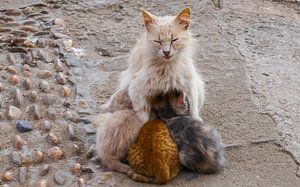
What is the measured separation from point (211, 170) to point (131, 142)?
2.24 feet

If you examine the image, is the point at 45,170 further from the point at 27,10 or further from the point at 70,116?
the point at 27,10

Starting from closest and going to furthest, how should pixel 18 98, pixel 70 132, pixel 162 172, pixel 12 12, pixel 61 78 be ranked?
pixel 162 172, pixel 70 132, pixel 18 98, pixel 61 78, pixel 12 12

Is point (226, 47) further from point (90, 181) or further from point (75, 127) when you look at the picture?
point (90, 181)

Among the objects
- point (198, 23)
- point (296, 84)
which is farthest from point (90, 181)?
point (198, 23)

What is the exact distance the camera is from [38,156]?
516 cm

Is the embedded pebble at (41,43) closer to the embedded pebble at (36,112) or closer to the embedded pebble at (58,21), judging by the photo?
the embedded pebble at (58,21)

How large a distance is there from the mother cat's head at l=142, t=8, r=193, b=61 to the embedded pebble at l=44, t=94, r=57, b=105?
128 cm

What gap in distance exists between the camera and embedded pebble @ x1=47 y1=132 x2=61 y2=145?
5344mm

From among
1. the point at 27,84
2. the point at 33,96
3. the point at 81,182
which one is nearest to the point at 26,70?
the point at 27,84

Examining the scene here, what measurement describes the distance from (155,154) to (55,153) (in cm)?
94

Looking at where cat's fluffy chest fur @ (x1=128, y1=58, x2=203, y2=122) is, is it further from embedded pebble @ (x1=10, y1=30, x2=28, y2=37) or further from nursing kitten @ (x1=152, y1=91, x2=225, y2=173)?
embedded pebble @ (x1=10, y1=30, x2=28, y2=37)

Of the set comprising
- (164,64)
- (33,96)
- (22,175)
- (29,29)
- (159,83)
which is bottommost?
(22,175)

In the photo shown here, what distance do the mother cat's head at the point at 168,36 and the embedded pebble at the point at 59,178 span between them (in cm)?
→ 124

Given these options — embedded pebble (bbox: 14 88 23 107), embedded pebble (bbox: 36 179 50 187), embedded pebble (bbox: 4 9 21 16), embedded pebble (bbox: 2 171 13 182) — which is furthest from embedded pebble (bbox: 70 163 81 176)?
embedded pebble (bbox: 4 9 21 16)
